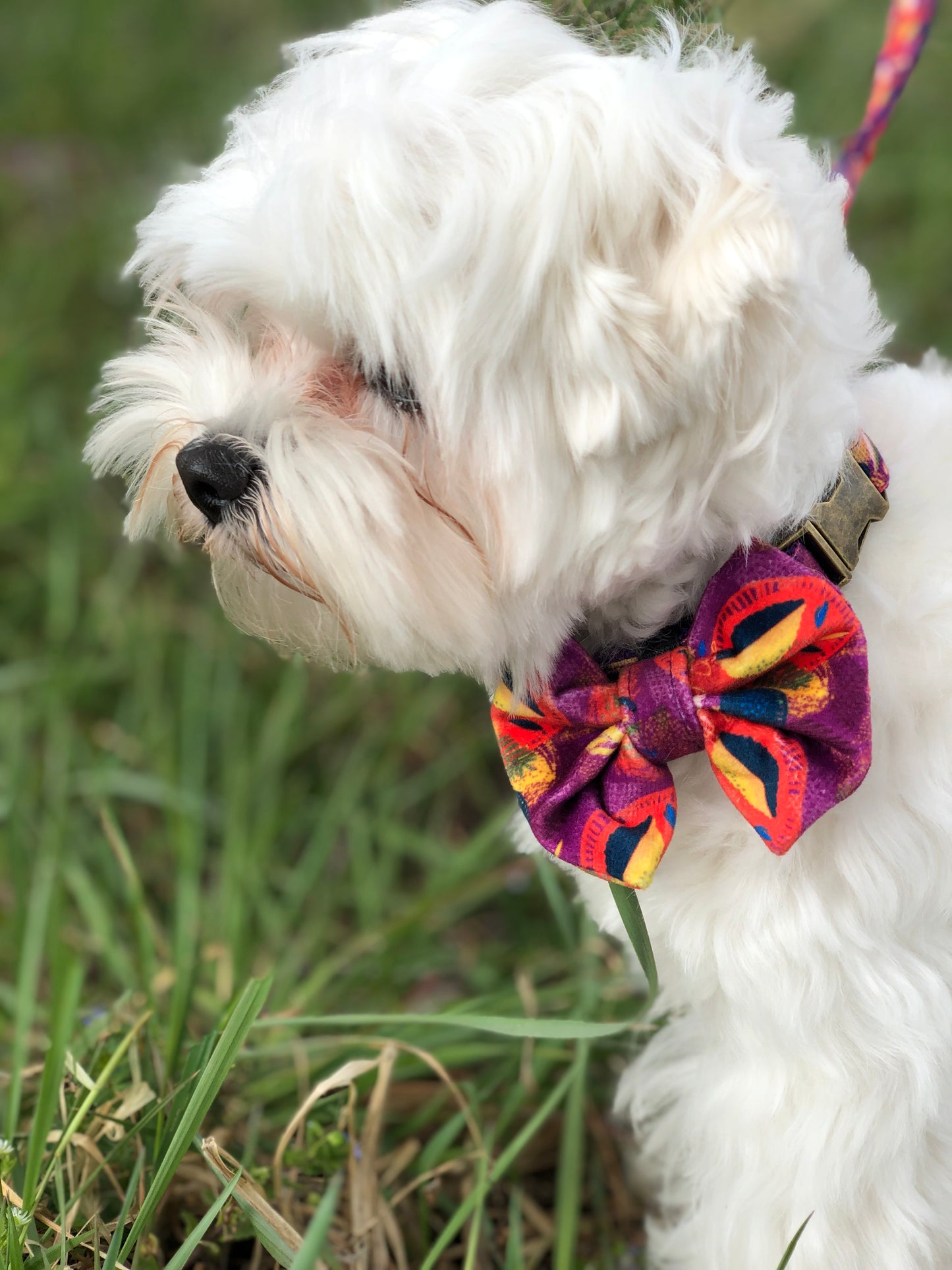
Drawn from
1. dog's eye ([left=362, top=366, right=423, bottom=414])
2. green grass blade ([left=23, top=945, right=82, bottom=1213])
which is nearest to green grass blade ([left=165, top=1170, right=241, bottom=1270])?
green grass blade ([left=23, top=945, right=82, bottom=1213])

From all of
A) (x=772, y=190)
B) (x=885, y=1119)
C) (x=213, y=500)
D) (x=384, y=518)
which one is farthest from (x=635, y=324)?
(x=885, y=1119)

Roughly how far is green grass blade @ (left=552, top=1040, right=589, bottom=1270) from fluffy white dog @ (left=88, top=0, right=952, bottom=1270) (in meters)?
0.31

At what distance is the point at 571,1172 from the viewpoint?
144 centimetres

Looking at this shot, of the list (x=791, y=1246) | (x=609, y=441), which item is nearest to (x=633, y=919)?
(x=791, y=1246)

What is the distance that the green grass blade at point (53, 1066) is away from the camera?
3.75 ft

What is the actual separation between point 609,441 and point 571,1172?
1.02 metres

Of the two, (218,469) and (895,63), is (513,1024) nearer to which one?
(218,469)

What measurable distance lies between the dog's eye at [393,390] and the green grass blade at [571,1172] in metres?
0.96

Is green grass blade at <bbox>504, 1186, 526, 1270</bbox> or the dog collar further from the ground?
the dog collar

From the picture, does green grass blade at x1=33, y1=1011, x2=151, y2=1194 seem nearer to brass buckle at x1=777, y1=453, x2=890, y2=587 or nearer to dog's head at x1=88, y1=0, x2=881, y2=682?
dog's head at x1=88, y1=0, x2=881, y2=682

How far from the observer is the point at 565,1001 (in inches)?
69.9

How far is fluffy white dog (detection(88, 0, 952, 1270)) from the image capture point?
0.88 meters

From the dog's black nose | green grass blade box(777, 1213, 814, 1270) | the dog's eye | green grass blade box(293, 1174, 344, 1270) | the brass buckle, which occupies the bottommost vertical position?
green grass blade box(777, 1213, 814, 1270)

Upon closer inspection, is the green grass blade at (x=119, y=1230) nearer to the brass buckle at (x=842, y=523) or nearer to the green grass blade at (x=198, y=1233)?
the green grass blade at (x=198, y=1233)
